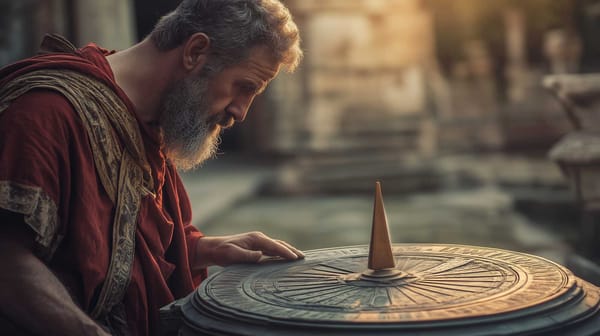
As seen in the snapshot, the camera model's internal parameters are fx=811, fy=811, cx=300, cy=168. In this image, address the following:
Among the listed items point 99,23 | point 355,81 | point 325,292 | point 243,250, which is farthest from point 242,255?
point 355,81

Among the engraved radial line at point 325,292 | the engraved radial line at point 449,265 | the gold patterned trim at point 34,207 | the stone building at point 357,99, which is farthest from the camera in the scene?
the stone building at point 357,99

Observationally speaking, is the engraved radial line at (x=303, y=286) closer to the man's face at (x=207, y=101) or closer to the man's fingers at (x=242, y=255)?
the man's fingers at (x=242, y=255)

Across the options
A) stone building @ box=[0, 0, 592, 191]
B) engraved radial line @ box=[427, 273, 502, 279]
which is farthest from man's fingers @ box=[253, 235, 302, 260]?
stone building @ box=[0, 0, 592, 191]

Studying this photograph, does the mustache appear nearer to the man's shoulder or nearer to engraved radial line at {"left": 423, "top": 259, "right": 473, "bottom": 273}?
the man's shoulder

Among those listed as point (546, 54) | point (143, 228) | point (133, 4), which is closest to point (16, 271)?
→ point (143, 228)

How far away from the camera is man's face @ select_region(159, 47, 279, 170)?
2486 millimetres

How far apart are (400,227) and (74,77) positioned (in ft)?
18.4

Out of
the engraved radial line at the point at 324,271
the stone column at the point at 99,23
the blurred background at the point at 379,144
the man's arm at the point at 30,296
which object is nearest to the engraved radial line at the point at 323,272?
the engraved radial line at the point at 324,271

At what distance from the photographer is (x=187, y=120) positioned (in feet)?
8.24

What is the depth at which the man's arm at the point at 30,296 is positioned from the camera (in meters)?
1.95

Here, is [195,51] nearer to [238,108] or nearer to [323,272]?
[238,108]

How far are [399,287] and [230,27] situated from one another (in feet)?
3.08

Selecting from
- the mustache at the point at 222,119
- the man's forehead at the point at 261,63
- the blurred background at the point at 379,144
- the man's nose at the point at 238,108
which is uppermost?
the man's forehead at the point at 261,63

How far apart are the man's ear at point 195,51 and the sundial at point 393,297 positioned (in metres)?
0.64
